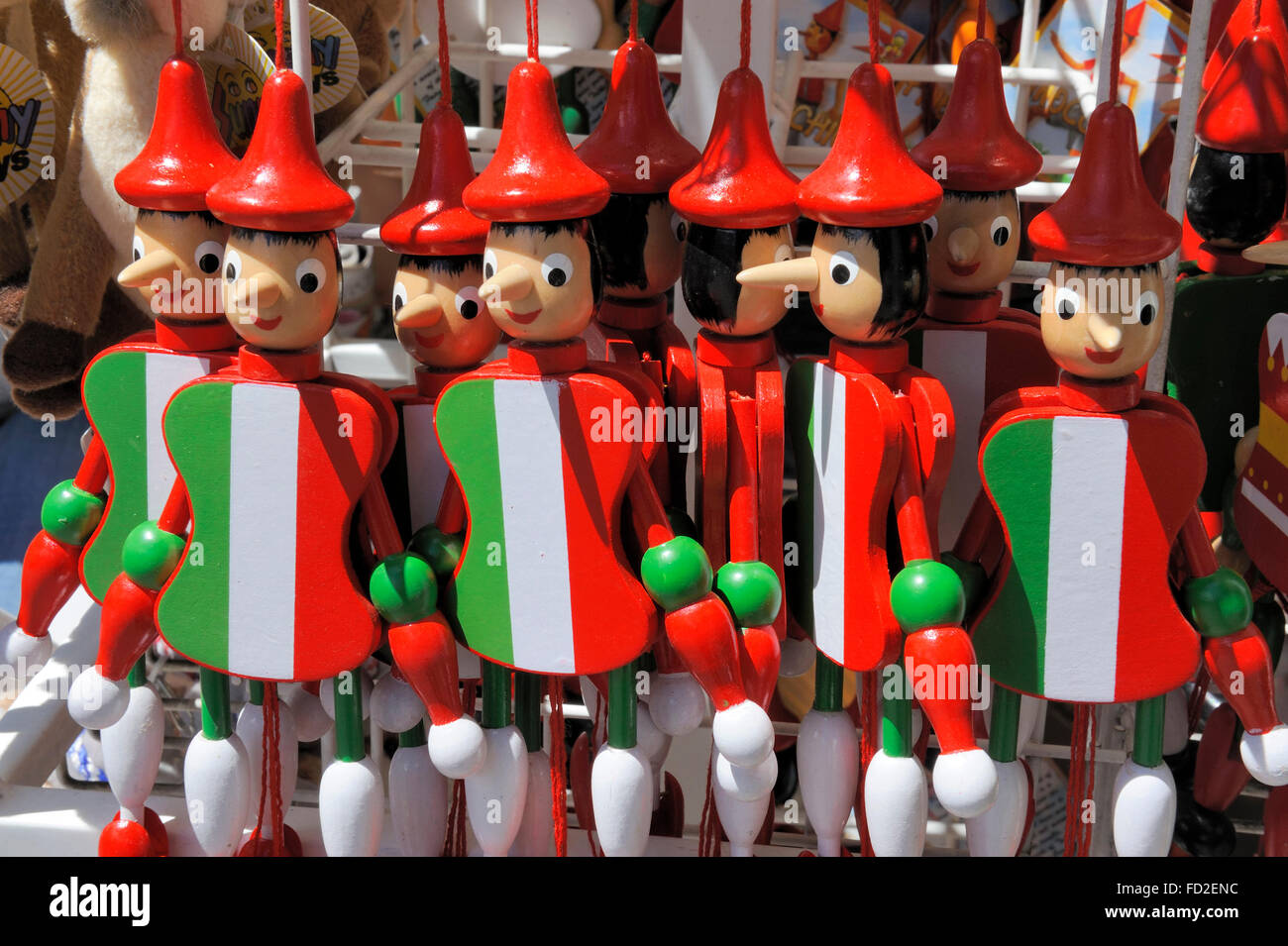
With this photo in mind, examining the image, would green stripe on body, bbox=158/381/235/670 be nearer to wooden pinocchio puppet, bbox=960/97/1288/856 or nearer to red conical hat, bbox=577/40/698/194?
red conical hat, bbox=577/40/698/194

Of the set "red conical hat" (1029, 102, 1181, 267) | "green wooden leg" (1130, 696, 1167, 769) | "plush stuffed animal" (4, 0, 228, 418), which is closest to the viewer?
"red conical hat" (1029, 102, 1181, 267)

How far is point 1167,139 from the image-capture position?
1313 mm

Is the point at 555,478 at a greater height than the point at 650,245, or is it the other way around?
the point at 650,245

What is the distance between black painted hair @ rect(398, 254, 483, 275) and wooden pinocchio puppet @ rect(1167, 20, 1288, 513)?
506 millimetres

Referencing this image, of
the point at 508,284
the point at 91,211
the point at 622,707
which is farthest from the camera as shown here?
the point at 91,211

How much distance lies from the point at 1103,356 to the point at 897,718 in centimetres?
27

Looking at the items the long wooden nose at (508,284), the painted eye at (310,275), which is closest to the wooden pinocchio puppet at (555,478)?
the long wooden nose at (508,284)

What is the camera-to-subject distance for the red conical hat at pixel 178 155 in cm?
85

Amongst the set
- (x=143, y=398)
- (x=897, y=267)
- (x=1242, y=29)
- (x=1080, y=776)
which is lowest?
(x=1080, y=776)

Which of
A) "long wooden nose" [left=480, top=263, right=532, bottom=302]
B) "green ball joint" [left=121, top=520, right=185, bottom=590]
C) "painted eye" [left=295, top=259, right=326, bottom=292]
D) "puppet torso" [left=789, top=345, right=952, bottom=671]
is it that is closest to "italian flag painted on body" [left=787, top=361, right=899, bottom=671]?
"puppet torso" [left=789, top=345, right=952, bottom=671]

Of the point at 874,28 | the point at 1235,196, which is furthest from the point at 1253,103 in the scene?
the point at 874,28

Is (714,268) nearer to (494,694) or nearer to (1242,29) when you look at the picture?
(494,694)

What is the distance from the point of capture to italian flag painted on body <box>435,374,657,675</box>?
826mm

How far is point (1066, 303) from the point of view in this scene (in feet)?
2.61
